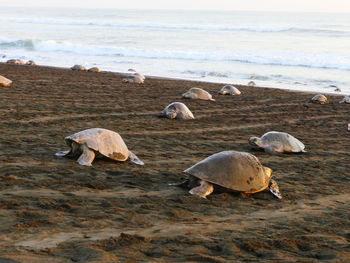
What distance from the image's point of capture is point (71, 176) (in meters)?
5.31

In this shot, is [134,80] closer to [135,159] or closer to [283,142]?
[283,142]

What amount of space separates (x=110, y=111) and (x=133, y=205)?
5.95 meters

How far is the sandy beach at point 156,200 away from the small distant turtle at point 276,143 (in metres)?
0.15

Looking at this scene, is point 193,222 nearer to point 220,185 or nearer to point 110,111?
point 220,185

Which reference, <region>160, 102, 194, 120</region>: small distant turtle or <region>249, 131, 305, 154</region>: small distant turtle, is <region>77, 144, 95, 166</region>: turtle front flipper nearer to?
<region>249, 131, 305, 154</region>: small distant turtle

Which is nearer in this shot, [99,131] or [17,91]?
[99,131]

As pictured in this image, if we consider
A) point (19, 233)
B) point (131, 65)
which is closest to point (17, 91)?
point (19, 233)

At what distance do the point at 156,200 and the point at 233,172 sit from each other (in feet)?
3.07

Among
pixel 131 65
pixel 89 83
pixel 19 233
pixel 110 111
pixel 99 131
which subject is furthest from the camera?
pixel 131 65

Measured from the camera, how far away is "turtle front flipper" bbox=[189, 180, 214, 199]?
4.98 m

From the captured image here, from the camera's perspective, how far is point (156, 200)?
15.6 feet

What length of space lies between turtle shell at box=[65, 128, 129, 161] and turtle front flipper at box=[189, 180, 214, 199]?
142 cm

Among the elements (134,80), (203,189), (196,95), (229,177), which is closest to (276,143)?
(229,177)

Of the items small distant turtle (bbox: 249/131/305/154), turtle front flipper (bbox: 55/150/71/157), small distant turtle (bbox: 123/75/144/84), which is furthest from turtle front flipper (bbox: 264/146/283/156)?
small distant turtle (bbox: 123/75/144/84)
